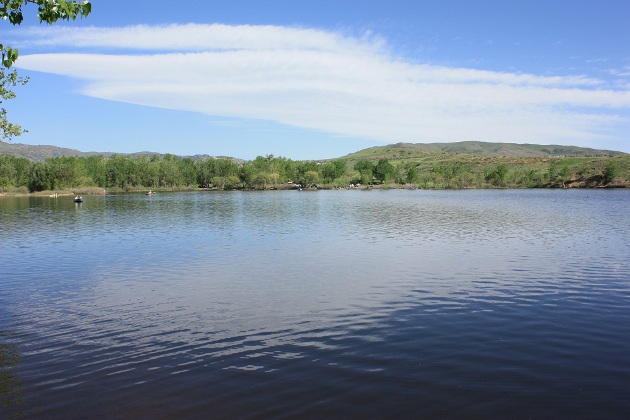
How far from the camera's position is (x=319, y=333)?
15484mm

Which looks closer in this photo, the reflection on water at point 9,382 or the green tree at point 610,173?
the reflection on water at point 9,382

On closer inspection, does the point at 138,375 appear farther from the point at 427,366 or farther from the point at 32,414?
the point at 427,366

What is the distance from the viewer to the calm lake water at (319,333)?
1077 cm

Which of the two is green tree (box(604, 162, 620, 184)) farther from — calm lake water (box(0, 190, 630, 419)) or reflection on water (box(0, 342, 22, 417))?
reflection on water (box(0, 342, 22, 417))

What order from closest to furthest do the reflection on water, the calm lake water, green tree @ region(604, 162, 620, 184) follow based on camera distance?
the reflection on water
the calm lake water
green tree @ region(604, 162, 620, 184)

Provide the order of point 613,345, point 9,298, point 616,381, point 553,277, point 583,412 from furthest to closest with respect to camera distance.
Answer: point 553,277, point 9,298, point 613,345, point 616,381, point 583,412

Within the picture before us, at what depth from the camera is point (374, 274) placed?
2495 cm

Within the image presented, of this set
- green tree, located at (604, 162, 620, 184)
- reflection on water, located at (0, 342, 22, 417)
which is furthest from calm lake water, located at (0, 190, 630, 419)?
green tree, located at (604, 162, 620, 184)

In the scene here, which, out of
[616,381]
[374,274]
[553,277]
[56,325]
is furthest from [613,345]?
[56,325]

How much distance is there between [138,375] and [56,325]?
21.6 feet

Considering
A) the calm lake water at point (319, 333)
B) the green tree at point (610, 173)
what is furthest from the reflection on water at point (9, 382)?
the green tree at point (610, 173)

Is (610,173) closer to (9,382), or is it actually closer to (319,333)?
(319,333)

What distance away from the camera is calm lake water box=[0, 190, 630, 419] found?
35.3ft

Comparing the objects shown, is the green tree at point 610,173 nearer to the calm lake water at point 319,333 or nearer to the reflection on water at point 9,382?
the calm lake water at point 319,333
